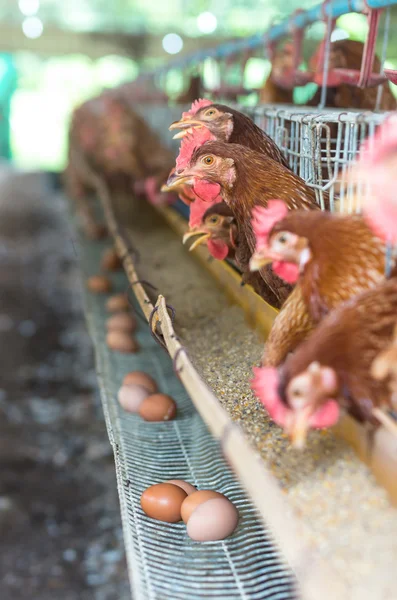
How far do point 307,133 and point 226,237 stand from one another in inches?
15.4

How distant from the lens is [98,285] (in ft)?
9.14

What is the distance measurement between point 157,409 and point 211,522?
1.84 feet

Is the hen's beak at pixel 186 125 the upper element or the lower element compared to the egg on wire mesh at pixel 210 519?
upper

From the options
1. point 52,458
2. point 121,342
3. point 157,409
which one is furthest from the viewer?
point 52,458

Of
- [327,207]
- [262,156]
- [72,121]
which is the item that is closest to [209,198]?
[262,156]

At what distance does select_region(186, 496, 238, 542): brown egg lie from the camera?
44.8 inches

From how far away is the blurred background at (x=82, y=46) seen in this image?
18.9ft

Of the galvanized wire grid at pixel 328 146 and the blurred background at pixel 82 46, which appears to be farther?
the blurred background at pixel 82 46

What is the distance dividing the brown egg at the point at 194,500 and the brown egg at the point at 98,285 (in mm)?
1704

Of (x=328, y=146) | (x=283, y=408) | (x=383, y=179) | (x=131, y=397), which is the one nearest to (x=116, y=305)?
(x=131, y=397)

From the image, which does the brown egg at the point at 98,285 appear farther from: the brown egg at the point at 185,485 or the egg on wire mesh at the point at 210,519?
the egg on wire mesh at the point at 210,519

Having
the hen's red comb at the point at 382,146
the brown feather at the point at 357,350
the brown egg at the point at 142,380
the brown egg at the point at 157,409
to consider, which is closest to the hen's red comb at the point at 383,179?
the hen's red comb at the point at 382,146

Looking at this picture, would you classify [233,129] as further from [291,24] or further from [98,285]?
[98,285]

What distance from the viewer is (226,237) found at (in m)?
1.56
